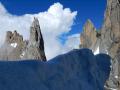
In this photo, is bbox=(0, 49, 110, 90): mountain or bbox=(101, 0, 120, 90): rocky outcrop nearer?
bbox=(0, 49, 110, 90): mountain

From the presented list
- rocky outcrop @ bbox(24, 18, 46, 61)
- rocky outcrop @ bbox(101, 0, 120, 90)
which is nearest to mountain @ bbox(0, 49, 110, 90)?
rocky outcrop @ bbox(101, 0, 120, 90)

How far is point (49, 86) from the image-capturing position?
7141 mm

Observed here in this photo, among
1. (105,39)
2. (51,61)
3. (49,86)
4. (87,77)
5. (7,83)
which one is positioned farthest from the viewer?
(105,39)

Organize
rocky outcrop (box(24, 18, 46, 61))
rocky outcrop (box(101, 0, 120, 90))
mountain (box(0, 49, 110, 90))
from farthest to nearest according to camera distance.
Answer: rocky outcrop (box(24, 18, 46, 61)) → rocky outcrop (box(101, 0, 120, 90)) → mountain (box(0, 49, 110, 90))

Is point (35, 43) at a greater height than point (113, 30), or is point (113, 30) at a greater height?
point (35, 43)

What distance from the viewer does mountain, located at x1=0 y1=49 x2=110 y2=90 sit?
6383 millimetres

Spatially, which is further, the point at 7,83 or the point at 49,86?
the point at 49,86

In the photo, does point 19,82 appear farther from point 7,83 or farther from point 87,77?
point 87,77

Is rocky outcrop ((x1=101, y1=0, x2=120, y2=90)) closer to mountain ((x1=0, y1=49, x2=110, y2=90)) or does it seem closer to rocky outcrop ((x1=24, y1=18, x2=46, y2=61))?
rocky outcrop ((x1=24, y1=18, x2=46, y2=61))

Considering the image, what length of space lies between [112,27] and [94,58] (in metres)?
145

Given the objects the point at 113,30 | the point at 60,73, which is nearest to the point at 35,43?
the point at 113,30

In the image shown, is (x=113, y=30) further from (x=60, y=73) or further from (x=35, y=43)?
(x=60, y=73)

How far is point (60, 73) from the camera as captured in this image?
7734 mm

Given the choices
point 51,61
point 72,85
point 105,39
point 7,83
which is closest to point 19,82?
point 7,83
